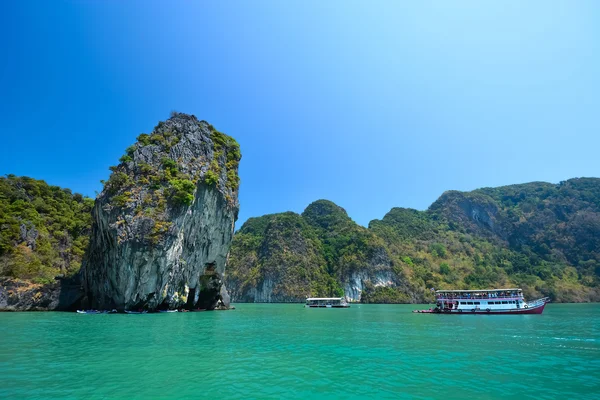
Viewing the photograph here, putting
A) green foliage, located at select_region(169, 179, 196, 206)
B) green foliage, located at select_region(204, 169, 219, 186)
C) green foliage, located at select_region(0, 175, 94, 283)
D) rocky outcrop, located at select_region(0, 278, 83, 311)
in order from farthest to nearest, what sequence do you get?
green foliage, located at select_region(204, 169, 219, 186), green foliage, located at select_region(0, 175, 94, 283), green foliage, located at select_region(169, 179, 196, 206), rocky outcrop, located at select_region(0, 278, 83, 311)

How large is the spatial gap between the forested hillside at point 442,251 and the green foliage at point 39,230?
74321 millimetres

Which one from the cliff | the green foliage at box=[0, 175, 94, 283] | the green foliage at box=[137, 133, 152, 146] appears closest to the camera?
the cliff

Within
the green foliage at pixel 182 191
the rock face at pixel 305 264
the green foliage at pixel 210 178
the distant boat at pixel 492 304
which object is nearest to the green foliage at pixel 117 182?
the green foliage at pixel 182 191

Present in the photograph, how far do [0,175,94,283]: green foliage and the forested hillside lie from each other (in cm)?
7432

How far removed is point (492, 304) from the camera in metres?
53.3

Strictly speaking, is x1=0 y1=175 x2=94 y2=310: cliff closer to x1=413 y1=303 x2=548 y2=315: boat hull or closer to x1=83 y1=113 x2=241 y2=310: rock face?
x1=83 y1=113 x2=241 y2=310: rock face

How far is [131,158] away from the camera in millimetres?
54812

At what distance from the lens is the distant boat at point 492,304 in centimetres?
5197

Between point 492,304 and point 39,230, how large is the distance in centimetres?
7768

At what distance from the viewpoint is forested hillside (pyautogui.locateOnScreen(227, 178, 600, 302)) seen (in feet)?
396

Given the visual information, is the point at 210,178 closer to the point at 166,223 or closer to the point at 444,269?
the point at 166,223

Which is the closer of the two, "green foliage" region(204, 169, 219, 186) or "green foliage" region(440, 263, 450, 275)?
"green foliage" region(204, 169, 219, 186)

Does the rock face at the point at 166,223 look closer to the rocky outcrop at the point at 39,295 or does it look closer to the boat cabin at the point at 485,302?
the rocky outcrop at the point at 39,295

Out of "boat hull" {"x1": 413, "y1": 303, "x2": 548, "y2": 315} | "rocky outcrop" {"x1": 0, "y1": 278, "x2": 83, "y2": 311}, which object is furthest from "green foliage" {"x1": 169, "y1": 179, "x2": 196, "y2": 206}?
"boat hull" {"x1": 413, "y1": 303, "x2": 548, "y2": 315}
